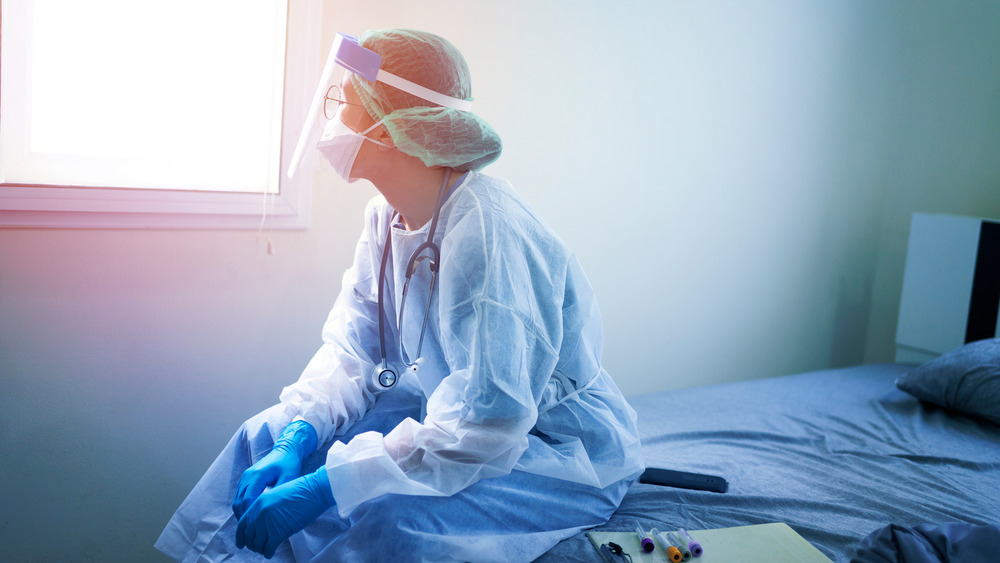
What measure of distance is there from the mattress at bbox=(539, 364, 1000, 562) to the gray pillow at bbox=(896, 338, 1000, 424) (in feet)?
0.15

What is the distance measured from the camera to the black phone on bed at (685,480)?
1.47m

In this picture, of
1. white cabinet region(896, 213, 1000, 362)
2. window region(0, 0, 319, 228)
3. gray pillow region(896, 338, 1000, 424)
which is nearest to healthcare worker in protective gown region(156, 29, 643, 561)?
window region(0, 0, 319, 228)

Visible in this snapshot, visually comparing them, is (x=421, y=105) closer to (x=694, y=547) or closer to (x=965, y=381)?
(x=694, y=547)

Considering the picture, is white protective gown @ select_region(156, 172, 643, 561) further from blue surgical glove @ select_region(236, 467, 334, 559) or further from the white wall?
the white wall

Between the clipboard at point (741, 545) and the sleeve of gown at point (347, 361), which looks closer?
the clipboard at point (741, 545)

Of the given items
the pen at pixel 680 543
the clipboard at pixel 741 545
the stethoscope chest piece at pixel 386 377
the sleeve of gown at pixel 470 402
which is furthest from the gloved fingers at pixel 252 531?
the pen at pixel 680 543

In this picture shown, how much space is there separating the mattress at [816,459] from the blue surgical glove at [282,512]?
1.28 ft

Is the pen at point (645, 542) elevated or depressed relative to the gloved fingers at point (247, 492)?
depressed

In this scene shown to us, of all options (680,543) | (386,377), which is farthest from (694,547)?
(386,377)

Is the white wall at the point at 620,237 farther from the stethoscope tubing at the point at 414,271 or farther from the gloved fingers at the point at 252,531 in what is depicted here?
the gloved fingers at the point at 252,531

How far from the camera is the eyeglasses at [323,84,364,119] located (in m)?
1.29

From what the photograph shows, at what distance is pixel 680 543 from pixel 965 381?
47.7 inches

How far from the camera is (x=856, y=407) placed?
2049 mm

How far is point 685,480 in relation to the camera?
148 cm
